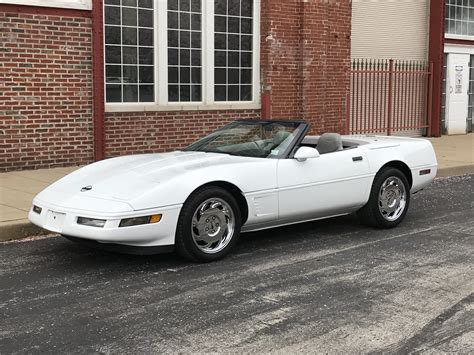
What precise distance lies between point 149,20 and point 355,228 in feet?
21.5

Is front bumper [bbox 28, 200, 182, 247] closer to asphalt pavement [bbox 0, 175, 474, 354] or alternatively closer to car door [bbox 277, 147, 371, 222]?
asphalt pavement [bbox 0, 175, 474, 354]

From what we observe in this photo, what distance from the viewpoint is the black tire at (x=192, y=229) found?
5.61 m

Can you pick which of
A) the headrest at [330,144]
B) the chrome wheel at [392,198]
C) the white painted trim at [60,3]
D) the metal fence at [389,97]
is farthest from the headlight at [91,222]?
the metal fence at [389,97]

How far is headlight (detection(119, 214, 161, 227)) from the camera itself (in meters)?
5.32

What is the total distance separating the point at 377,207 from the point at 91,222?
3318mm

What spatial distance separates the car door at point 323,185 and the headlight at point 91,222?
182cm

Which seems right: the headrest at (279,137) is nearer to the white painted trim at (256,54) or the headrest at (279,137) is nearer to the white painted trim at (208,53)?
the white painted trim at (208,53)

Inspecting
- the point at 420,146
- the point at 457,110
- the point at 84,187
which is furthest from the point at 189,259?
the point at 457,110

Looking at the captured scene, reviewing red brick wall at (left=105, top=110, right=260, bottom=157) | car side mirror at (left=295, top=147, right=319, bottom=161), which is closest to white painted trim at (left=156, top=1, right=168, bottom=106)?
red brick wall at (left=105, top=110, right=260, bottom=157)

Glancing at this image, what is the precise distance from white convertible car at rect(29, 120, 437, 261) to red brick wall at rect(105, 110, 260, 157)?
4924 millimetres

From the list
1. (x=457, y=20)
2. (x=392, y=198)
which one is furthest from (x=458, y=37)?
(x=392, y=198)

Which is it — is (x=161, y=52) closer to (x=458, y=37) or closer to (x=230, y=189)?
(x=230, y=189)

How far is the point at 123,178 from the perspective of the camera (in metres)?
5.85

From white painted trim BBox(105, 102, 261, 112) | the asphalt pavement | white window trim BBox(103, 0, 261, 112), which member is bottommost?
the asphalt pavement
